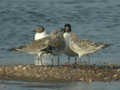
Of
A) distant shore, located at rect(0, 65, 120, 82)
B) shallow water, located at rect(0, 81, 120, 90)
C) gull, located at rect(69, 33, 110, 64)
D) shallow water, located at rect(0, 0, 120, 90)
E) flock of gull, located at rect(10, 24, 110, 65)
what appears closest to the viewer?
shallow water, located at rect(0, 81, 120, 90)

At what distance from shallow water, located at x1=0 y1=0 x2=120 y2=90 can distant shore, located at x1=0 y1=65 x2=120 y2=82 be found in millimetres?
1972

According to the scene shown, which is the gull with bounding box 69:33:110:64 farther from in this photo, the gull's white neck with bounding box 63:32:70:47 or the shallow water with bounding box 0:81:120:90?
the shallow water with bounding box 0:81:120:90

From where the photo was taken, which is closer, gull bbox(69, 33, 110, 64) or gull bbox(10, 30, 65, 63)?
gull bbox(69, 33, 110, 64)

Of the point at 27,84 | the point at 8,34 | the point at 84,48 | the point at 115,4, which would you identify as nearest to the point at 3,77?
the point at 27,84

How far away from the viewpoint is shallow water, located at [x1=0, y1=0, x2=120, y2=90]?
17812mm

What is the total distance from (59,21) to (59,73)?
950cm

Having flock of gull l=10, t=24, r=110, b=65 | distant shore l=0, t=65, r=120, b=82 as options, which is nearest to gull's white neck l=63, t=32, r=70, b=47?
flock of gull l=10, t=24, r=110, b=65

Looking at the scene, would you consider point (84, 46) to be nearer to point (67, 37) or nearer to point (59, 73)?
point (67, 37)

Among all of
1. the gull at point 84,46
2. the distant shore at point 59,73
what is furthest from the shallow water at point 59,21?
the distant shore at point 59,73

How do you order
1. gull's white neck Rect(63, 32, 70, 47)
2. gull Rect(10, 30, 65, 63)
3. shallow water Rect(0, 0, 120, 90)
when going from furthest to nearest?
1. shallow water Rect(0, 0, 120, 90)
2. gull's white neck Rect(63, 32, 70, 47)
3. gull Rect(10, 30, 65, 63)

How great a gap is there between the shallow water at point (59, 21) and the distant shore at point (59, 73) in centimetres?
197

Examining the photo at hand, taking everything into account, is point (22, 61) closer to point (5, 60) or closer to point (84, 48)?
point (5, 60)

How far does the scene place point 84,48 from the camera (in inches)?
570

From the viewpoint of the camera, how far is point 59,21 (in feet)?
75.3
